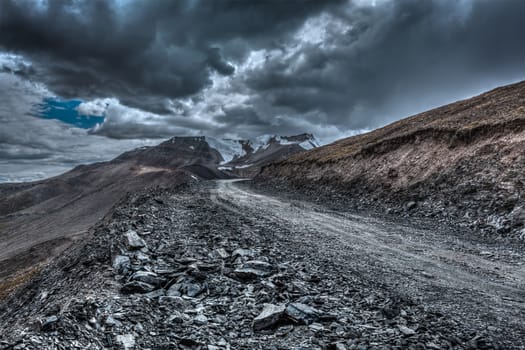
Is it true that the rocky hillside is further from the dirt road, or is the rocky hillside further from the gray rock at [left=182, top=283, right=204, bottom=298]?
the gray rock at [left=182, top=283, right=204, bottom=298]

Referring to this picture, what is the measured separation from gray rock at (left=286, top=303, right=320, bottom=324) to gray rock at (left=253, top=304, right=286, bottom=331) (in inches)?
6.3

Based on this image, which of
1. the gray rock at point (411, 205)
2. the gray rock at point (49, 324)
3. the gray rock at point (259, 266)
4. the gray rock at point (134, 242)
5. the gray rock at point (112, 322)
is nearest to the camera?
the gray rock at point (49, 324)

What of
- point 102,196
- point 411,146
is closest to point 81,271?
point 411,146

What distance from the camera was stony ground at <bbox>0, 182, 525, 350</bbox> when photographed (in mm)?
5293

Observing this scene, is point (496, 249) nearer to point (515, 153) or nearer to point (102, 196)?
point (515, 153)

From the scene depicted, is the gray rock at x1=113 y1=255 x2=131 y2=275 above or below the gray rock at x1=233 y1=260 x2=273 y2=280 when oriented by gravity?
below

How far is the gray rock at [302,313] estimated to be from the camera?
231 inches

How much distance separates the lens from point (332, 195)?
104 feet

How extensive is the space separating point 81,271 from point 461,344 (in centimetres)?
981

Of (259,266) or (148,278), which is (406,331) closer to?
(259,266)

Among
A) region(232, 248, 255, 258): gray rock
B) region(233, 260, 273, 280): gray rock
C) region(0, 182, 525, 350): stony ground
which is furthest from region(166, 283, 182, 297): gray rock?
region(232, 248, 255, 258): gray rock

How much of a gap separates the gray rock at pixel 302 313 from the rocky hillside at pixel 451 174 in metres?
12.8

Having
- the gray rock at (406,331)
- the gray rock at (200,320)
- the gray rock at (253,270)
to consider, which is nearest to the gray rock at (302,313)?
the gray rock at (406,331)

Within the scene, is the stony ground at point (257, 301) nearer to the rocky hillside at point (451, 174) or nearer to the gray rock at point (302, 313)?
the gray rock at point (302, 313)
